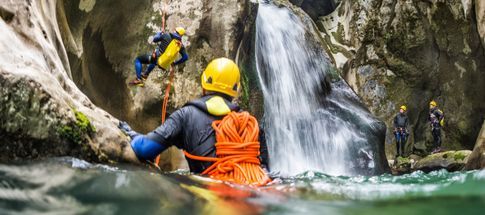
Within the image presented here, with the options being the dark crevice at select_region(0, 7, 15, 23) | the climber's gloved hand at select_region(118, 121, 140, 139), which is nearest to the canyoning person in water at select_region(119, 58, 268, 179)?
the climber's gloved hand at select_region(118, 121, 140, 139)

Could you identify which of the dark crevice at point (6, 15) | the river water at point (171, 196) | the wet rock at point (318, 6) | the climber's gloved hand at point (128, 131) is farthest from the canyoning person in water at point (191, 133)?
the wet rock at point (318, 6)

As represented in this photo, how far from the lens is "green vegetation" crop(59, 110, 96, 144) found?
11.9ft

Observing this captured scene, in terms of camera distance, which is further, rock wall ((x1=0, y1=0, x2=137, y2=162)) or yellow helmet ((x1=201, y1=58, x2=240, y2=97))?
yellow helmet ((x1=201, y1=58, x2=240, y2=97))

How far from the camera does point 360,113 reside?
517 inches

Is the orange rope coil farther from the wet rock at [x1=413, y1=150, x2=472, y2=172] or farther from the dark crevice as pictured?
the wet rock at [x1=413, y1=150, x2=472, y2=172]

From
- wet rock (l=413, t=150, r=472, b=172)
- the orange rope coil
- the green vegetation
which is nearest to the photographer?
the green vegetation

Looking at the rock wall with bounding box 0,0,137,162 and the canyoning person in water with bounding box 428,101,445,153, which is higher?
the rock wall with bounding box 0,0,137,162

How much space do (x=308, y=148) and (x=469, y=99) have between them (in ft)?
32.0

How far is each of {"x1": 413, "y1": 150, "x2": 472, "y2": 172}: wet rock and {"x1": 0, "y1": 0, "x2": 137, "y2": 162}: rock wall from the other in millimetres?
12013

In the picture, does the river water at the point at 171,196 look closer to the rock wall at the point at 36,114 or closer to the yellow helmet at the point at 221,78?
the rock wall at the point at 36,114

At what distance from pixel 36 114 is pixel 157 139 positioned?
1038mm

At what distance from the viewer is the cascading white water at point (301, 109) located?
38.5ft

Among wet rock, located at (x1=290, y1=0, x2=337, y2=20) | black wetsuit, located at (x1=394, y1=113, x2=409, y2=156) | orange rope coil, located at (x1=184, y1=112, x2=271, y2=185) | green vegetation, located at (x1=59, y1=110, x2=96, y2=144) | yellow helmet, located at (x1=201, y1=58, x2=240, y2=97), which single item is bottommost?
black wetsuit, located at (x1=394, y1=113, x2=409, y2=156)

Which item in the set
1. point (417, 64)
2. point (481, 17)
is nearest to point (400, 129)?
point (417, 64)
